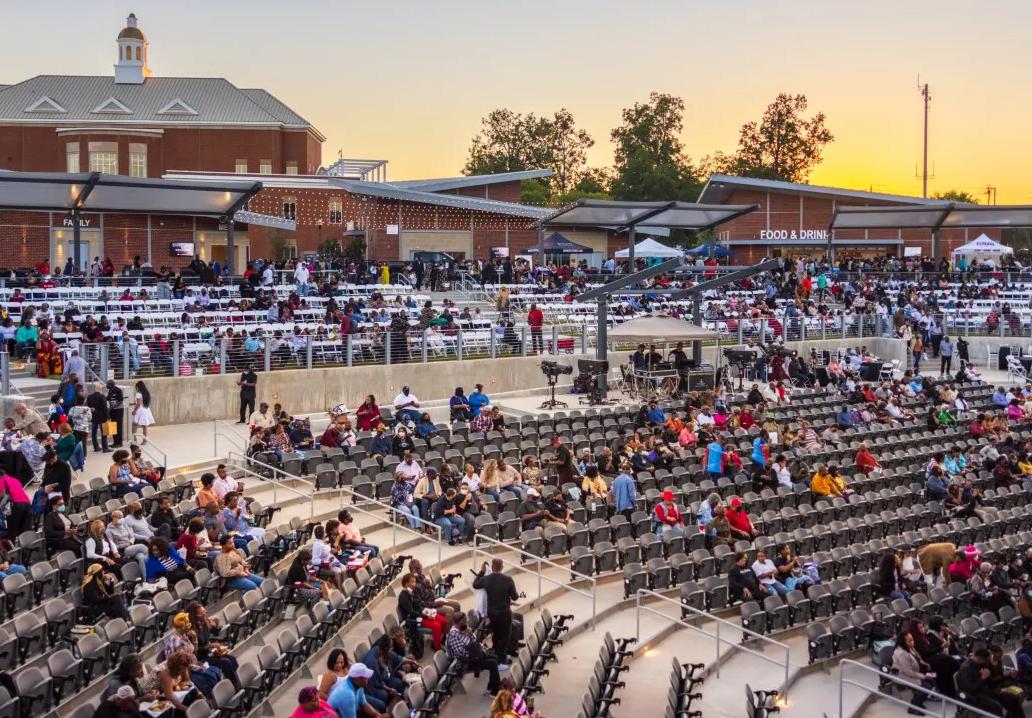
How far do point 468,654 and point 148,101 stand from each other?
2257 inches

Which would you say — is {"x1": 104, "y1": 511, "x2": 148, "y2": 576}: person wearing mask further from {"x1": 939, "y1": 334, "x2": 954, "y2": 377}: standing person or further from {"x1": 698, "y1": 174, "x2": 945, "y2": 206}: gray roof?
{"x1": 698, "y1": 174, "x2": 945, "y2": 206}: gray roof

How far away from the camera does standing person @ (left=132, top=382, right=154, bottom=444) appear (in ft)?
76.4

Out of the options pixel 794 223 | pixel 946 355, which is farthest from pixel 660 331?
pixel 794 223

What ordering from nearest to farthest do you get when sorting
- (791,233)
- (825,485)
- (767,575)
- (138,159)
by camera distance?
(767,575) → (825,485) → (791,233) → (138,159)

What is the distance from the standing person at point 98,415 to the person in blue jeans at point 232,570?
801cm

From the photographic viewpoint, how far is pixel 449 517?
18531 mm

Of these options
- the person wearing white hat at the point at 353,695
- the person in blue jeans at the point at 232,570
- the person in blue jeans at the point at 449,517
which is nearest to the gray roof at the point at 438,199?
the person in blue jeans at the point at 449,517

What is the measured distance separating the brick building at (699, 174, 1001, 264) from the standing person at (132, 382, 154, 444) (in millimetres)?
39668

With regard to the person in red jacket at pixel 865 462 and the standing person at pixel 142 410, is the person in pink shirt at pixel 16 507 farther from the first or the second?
the person in red jacket at pixel 865 462

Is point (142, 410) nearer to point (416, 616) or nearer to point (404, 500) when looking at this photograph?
point (404, 500)

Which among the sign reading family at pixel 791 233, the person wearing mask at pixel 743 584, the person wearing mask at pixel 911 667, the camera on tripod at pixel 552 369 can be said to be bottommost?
the person wearing mask at pixel 911 667

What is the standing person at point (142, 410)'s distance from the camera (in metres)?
23.3

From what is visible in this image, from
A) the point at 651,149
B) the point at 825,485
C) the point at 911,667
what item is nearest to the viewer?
the point at 911,667

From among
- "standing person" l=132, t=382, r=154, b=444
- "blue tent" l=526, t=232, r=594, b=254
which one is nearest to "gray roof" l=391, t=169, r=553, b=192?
"blue tent" l=526, t=232, r=594, b=254
